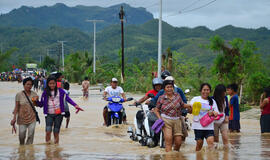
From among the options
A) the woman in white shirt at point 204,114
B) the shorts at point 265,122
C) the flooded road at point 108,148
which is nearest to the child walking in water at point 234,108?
the flooded road at point 108,148

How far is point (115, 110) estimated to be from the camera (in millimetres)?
12820

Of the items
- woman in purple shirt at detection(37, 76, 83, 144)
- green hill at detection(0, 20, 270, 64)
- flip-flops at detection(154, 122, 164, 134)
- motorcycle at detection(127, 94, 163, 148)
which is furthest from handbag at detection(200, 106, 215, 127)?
green hill at detection(0, 20, 270, 64)

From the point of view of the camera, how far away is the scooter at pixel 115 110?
41.9 ft

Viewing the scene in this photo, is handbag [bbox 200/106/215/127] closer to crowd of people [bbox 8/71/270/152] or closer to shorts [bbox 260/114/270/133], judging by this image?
crowd of people [bbox 8/71/270/152]

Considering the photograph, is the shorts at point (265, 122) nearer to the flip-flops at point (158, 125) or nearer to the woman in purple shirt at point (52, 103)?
the flip-flops at point (158, 125)

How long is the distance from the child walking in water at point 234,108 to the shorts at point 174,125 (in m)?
3.11

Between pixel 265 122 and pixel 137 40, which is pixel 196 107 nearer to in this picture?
pixel 265 122

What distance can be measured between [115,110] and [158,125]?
4.71 m

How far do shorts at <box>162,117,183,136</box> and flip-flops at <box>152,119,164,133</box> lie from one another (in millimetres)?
67

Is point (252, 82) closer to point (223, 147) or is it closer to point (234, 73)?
point (234, 73)

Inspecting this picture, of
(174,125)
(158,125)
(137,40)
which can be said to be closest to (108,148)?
(158,125)

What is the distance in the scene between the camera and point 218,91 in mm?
8414

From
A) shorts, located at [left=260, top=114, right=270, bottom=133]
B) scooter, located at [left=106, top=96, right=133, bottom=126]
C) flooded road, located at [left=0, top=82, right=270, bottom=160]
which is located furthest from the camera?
scooter, located at [left=106, top=96, right=133, bottom=126]

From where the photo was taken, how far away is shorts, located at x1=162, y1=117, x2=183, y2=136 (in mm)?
8062
